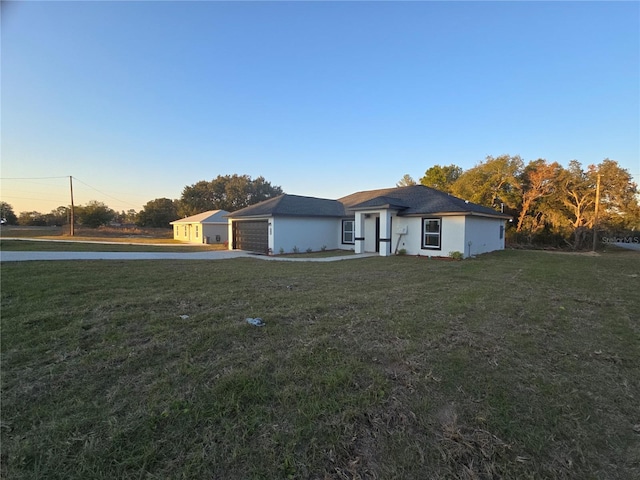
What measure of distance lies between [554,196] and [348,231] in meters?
17.0

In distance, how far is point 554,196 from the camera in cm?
2275

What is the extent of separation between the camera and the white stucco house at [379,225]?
47.1 feet

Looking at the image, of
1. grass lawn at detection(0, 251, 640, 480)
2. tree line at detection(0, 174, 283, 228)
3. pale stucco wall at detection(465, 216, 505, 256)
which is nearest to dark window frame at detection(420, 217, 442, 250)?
pale stucco wall at detection(465, 216, 505, 256)

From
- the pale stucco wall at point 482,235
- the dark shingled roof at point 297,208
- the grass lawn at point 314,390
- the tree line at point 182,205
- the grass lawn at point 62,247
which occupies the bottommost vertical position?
the grass lawn at point 314,390

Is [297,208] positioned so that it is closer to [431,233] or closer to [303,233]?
[303,233]

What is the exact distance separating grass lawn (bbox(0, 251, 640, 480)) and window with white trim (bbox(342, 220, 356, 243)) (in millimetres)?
13098

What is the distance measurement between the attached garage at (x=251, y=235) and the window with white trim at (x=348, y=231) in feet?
16.1

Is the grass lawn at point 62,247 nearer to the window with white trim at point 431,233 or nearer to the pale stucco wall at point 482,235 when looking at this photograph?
the window with white trim at point 431,233

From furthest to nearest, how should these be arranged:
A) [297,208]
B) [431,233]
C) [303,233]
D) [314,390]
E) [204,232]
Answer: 1. [204,232]
2. [297,208]
3. [303,233]
4. [431,233]
5. [314,390]

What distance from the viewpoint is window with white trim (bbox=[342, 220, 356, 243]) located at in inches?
724

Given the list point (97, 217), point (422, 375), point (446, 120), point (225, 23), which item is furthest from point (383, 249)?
point (97, 217)

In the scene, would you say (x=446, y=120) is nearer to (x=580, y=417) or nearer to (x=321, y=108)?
(x=321, y=108)

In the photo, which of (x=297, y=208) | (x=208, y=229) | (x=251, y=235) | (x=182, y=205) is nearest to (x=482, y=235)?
(x=297, y=208)

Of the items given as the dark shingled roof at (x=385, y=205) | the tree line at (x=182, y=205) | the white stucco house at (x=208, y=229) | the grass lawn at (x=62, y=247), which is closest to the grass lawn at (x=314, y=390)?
the dark shingled roof at (x=385, y=205)
